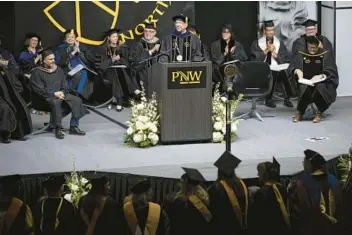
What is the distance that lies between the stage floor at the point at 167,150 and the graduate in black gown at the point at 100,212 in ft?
5.60

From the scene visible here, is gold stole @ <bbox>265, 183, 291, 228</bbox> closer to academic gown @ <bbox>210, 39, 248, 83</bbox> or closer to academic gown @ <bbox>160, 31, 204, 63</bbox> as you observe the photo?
academic gown @ <bbox>160, 31, 204, 63</bbox>

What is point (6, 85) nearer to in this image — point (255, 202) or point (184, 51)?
point (184, 51)

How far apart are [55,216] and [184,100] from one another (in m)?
4.56

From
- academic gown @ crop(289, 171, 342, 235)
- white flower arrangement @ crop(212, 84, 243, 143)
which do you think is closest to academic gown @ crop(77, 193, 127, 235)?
academic gown @ crop(289, 171, 342, 235)

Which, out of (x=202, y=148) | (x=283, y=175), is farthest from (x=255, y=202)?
(x=202, y=148)

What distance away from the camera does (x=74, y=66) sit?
579 inches

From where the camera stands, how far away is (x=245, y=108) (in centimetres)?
1482

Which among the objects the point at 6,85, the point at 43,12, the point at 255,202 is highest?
the point at 43,12

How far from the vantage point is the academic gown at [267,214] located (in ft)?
25.9

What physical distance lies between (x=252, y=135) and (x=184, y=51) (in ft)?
7.03

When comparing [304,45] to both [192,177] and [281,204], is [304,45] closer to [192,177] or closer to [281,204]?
[281,204]

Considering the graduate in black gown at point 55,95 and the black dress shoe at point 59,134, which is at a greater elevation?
the graduate in black gown at point 55,95

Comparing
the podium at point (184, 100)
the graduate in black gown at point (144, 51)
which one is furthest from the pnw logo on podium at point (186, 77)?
the graduate in black gown at point (144, 51)

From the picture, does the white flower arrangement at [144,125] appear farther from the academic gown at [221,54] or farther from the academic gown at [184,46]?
the academic gown at [221,54]
